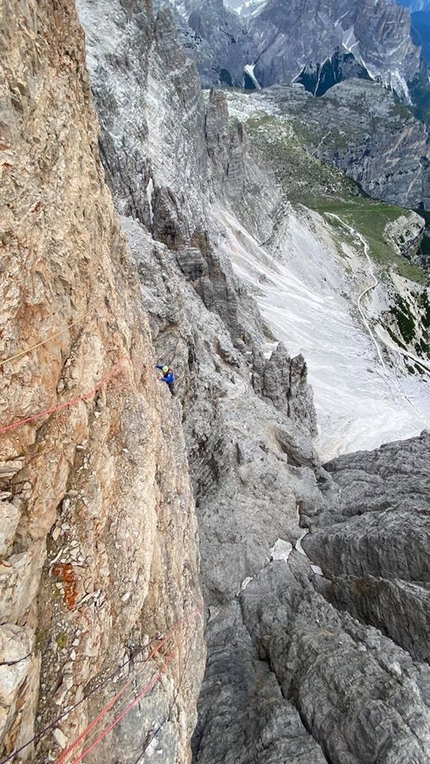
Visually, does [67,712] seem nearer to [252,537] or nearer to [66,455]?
[66,455]

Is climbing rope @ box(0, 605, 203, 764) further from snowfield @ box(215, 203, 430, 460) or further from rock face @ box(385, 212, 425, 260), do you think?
rock face @ box(385, 212, 425, 260)

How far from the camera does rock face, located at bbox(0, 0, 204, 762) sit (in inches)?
267

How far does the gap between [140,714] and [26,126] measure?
450 inches

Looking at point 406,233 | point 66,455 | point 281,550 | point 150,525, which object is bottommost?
point 281,550

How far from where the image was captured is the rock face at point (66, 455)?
22.2ft

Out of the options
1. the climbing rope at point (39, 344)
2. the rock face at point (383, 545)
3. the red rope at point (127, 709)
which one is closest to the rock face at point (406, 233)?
the rock face at point (383, 545)

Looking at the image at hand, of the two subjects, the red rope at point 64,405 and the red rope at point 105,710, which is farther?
the red rope at point 64,405

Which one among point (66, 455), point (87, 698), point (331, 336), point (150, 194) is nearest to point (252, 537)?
point (87, 698)

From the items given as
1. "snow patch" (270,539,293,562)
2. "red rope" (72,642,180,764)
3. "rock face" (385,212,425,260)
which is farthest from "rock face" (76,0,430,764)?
"rock face" (385,212,425,260)

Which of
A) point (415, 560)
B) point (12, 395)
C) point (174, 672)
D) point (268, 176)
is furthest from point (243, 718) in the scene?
point (268, 176)

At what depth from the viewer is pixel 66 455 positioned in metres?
7.90

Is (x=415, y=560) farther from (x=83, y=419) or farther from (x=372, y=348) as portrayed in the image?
(x=372, y=348)

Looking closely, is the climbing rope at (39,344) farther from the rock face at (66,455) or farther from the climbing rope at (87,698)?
the climbing rope at (87,698)

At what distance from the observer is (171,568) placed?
10953 mm
